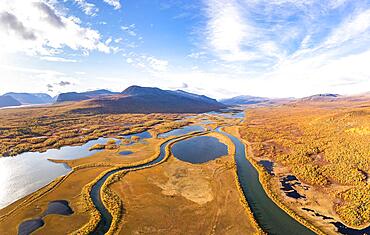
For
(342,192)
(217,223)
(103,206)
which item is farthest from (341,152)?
A: (103,206)

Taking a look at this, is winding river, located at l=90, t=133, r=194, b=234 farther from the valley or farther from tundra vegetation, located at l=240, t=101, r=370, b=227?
tundra vegetation, located at l=240, t=101, r=370, b=227

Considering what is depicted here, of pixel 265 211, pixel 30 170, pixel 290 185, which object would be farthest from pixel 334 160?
pixel 30 170

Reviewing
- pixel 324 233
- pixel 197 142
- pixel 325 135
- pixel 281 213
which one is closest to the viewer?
pixel 324 233

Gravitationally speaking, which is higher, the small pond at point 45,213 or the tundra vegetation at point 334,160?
the tundra vegetation at point 334,160

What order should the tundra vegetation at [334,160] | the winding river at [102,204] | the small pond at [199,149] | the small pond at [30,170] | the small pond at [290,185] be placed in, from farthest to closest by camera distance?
the small pond at [199,149]
the small pond at [30,170]
the small pond at [290,185]
the tundra vegetation at [334,160]
the winding river at [102,204]

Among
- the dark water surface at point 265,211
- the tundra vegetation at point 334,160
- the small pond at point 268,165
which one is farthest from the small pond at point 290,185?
the dark water surface at point 265,211

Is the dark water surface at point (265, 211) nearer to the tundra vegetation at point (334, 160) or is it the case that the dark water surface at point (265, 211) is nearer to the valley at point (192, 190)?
the valley at point (192, 190)

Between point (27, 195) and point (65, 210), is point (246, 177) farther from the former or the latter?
point (27, 195)

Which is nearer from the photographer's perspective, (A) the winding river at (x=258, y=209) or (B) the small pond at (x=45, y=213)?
(B) the small pond at (x=45, y=213)
